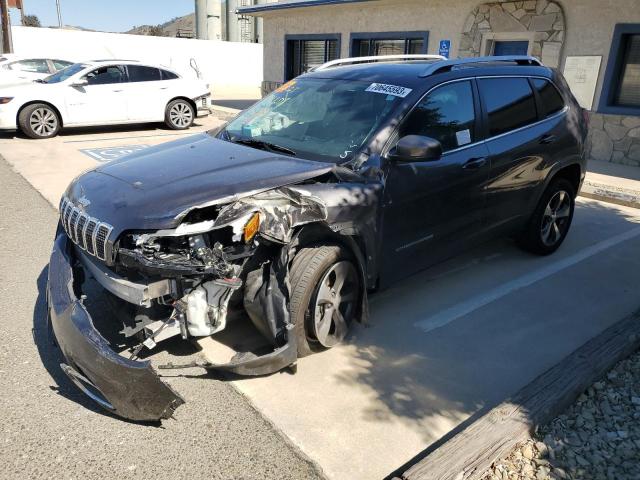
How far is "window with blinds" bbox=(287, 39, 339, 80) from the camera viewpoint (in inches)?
615

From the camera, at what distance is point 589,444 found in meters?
2.88

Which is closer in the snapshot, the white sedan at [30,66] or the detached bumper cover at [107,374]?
the detached bumper cover at [107,374]

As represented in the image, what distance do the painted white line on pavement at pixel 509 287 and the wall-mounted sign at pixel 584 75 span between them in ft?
15.9

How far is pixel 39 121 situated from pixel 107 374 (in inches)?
416

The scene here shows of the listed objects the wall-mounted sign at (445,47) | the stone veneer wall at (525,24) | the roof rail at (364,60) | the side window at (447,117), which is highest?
the stone veneer wall at (525,24)

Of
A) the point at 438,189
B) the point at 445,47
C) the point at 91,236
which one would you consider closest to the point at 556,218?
the point at 438,189

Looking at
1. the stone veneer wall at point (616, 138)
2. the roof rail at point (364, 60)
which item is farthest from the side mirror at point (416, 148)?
the stone veneer wall at point (616, 138)

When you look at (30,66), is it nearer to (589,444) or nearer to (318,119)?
(318,119)

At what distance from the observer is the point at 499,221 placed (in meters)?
4.81

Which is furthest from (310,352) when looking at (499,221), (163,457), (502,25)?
(502,25)

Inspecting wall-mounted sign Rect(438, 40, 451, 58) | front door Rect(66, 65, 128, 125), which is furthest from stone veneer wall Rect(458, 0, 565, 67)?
front door Rect(66, 65, 128, 125)

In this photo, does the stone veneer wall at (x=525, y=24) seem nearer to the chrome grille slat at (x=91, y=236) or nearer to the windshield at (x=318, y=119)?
the windshield at (x=318, y=119)

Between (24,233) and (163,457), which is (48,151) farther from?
(163,457)

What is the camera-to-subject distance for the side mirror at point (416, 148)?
3.53 meters
